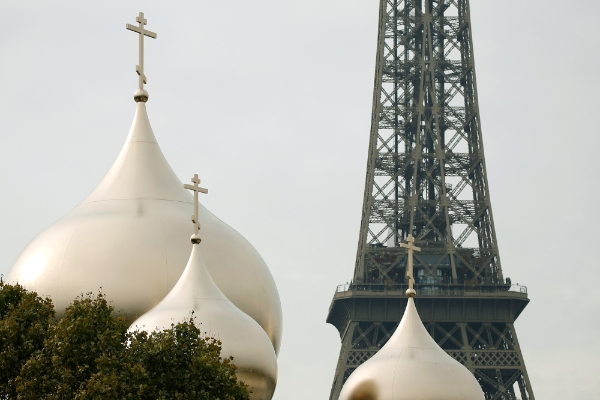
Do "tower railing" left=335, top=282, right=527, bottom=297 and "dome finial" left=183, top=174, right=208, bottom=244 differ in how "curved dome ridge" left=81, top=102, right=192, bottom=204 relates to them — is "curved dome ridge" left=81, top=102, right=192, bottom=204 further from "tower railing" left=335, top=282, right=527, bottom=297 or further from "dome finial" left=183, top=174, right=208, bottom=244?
"tower railing" left=335, top=282, right=527, bottom=297

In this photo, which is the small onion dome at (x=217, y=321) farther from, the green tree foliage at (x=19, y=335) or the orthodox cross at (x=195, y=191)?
the green tree foliage at (x=19, y=335)

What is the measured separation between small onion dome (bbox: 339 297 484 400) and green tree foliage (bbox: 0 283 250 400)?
32.8ft

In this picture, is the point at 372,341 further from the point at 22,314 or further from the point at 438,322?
the point at 22,314

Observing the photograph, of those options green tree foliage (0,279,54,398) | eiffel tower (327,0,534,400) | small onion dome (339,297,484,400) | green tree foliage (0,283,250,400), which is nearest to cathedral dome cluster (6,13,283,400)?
small onion dome (339,297,484,400)

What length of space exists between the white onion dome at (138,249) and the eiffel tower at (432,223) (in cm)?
3899

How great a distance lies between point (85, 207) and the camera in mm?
41625

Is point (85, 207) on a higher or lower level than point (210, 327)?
higher

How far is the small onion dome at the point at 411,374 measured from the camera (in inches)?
1644

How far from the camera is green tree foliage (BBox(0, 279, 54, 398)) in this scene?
32.6m

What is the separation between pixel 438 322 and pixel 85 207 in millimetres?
45833

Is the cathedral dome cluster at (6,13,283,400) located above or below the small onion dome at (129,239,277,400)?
above

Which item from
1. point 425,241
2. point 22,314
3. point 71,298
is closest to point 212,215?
point 71,298

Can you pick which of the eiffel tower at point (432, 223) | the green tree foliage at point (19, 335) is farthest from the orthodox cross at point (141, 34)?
the eiffel tower at point (432, 223)

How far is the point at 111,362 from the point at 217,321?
5242mm
